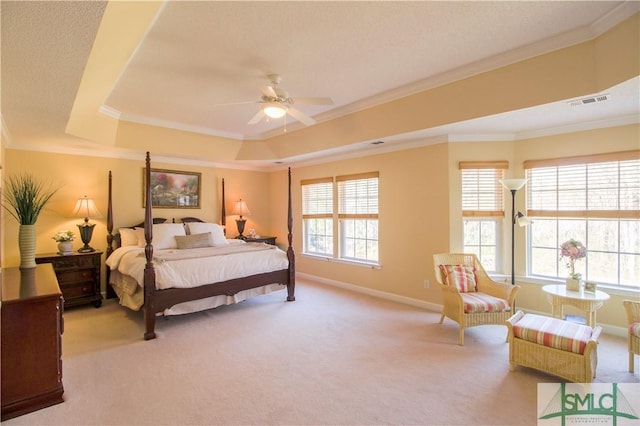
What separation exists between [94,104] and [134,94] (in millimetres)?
447

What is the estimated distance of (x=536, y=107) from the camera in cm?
298

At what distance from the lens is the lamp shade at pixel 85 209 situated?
4582 mm

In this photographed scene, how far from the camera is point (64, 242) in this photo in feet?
14.4

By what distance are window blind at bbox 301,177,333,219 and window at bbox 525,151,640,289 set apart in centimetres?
320

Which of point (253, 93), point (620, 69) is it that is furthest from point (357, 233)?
point (620, 69)

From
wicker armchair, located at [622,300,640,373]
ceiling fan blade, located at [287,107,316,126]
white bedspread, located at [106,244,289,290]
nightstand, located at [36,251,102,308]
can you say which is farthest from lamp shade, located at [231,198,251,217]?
wicker armchair, located at [622,300,640,373]

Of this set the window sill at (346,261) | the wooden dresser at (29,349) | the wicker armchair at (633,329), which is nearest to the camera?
the wooden dresser at (29,349)

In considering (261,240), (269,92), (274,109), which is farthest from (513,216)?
(261,240)

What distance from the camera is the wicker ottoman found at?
2389mm

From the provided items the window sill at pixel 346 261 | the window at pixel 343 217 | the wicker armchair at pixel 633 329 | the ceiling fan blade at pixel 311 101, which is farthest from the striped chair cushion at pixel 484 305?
the ceiling fan blade at pixel 311 101

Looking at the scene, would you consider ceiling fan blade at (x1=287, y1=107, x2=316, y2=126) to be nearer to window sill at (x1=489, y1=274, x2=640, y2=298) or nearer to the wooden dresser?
the wooden dresser

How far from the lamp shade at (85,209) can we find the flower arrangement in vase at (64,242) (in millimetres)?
315

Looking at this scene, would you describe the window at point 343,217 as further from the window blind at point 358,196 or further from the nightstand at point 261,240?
the nightstand at point 261,240

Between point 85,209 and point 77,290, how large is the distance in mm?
1185
